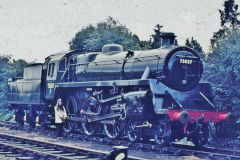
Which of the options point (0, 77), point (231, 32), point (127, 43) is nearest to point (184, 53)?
point (231, 32)

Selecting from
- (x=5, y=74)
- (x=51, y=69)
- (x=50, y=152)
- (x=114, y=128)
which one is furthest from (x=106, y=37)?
(x=50, y=152)

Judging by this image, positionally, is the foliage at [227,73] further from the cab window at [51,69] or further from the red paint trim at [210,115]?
the cab window at [51,69]

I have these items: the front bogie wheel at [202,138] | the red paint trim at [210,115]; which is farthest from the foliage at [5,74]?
the red paint trim at [210,115]

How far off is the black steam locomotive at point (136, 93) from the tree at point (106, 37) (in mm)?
13677

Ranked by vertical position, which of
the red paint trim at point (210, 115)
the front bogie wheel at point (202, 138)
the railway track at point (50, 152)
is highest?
the red paint trim at point (210, 115)

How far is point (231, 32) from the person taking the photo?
1468 cm

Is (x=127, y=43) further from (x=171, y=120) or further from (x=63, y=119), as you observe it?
(x=171, y=120)

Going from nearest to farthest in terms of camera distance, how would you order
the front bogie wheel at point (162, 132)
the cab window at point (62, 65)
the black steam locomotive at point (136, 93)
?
1. the front bogie wheel at point (162, 132)
2. the black steam locomotive at point (136, 93)
3. the cab window at point (62, 65)

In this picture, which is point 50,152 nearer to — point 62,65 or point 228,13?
point 62,65

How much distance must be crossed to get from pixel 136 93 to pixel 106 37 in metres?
21.3

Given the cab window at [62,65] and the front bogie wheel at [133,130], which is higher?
the cab window at [62,65]

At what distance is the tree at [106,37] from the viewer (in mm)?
31188

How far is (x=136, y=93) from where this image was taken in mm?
11289

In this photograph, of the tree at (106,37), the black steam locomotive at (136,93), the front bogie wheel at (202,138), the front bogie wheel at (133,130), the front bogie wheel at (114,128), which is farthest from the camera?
the tree at (106,37)
